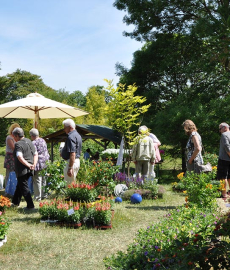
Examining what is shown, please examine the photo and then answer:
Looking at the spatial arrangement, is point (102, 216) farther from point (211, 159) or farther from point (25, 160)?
point (211, 159)

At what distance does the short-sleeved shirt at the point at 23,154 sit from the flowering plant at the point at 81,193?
43.9 inches

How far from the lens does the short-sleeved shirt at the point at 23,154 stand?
6.61m

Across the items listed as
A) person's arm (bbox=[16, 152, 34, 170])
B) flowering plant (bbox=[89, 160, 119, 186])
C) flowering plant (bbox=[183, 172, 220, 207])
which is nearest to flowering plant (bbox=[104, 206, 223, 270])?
flowering plant (bbox=[183, 172, 220, 207])

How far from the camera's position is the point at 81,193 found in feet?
19.6

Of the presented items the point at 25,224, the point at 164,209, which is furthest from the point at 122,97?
the point at 25,224

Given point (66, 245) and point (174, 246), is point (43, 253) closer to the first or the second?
point (66, 245)

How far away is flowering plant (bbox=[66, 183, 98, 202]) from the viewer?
19.5 feet

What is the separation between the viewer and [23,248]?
437 cm

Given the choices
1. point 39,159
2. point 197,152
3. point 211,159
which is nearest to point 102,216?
point 197,152

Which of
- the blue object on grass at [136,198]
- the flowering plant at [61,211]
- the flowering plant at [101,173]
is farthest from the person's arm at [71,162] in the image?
the blue object on grass at [136,198]

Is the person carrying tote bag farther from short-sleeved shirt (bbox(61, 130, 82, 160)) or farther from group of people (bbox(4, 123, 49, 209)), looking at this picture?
group of people (bbox(4, 123, 49, 209))

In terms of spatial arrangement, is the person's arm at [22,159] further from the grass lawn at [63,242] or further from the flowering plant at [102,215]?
the flowering plant at [102,215]

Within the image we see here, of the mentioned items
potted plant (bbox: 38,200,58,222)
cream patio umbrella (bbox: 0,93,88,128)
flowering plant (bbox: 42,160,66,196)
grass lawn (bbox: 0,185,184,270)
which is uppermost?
cream patio umbrella (bbox: 0,93,88,128)

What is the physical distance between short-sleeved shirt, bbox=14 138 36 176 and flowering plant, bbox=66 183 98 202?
43.9 inches
